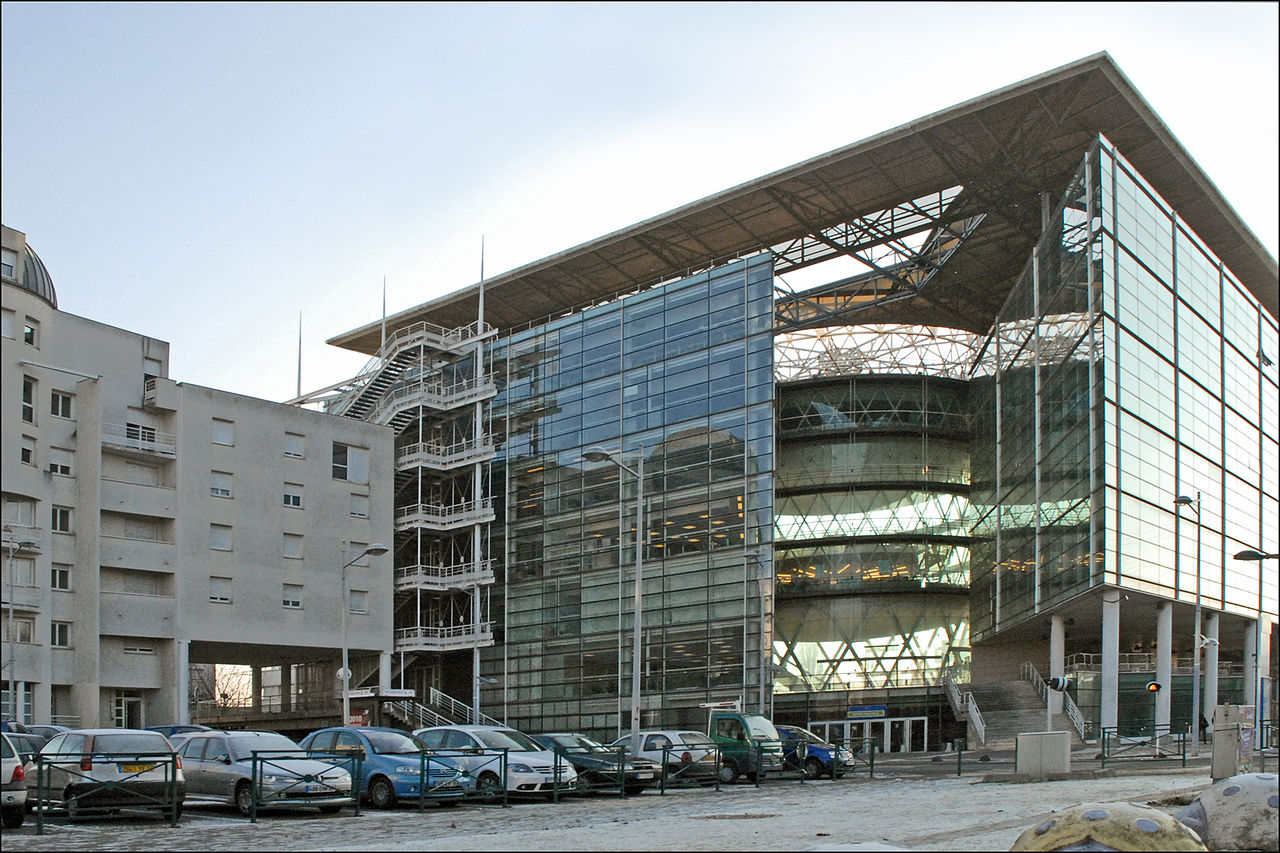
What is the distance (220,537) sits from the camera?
5756 centimetres

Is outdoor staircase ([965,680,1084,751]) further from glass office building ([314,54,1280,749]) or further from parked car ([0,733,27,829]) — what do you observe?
parked car ([0,733,27,829])

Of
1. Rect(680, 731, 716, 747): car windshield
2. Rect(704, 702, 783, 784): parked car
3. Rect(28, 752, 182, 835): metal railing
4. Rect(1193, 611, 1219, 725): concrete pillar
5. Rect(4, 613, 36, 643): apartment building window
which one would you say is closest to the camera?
Rect(28, 752, 182, 835): metal railing

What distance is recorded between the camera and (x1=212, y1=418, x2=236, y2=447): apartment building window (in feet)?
192

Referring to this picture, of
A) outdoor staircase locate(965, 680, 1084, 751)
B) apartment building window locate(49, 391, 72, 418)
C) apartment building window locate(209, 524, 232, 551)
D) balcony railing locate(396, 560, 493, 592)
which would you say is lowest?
outdoor staircase locate(965, 680, 1084, 751)

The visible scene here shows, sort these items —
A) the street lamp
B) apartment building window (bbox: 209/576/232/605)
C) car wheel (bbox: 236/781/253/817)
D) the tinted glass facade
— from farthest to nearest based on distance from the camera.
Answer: apartment building window (bbox: 209/576/232/605) < the tinted glass facade < the street lamp < car wheel (bbox: 236/781/253/817)

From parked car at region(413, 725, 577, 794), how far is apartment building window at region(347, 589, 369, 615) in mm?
33508

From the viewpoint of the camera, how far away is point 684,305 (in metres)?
65.2

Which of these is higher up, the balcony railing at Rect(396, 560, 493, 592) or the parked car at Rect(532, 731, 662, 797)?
the balcony railing at Rect(396, 560, 493, 592)

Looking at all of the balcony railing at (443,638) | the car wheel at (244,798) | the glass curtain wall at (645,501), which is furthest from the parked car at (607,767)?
the balcony railing at (443,638)

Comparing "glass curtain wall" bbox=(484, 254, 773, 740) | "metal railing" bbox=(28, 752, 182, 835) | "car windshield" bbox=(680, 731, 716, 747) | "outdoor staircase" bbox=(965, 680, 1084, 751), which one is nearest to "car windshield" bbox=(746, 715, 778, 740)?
"car windshield" bbox=(680, 731, 716, 747)

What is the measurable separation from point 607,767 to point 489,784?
3.45 meters

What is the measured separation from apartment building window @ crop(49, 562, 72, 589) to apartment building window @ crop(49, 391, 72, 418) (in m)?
5.77

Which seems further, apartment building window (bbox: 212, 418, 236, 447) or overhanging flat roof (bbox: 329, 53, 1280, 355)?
apartment building window (bbox: 212, 418, 236, 447)

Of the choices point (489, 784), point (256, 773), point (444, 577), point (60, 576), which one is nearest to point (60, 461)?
point (60, 576)
